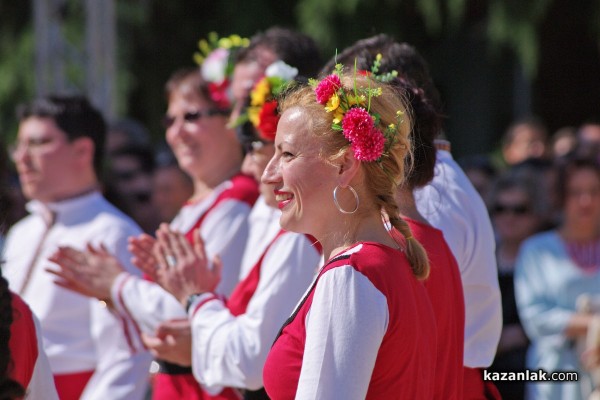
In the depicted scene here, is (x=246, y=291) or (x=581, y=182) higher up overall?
(x=246, y=291)

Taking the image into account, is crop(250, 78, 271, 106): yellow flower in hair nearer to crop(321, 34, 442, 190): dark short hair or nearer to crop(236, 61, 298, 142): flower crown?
crop(236, 61, 298, 142): flower crown

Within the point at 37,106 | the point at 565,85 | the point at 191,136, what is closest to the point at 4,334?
the point at 191,136

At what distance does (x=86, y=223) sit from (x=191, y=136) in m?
0.75

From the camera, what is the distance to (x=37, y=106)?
504 cm

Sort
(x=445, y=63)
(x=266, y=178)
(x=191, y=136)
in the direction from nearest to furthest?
(x=266, y=178)
(x=191, y=136)
(x=445, y=63)

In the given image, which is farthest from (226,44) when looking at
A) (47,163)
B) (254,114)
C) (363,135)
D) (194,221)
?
(363,135)

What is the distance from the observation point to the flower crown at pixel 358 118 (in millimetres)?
2393

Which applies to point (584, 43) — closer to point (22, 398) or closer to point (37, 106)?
point (37, 106)

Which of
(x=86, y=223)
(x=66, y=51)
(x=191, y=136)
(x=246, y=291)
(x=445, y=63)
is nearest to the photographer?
(x=246, y=291)

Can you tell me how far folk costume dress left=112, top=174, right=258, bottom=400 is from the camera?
389cm

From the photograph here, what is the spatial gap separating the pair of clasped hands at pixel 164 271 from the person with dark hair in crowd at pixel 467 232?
0.80m

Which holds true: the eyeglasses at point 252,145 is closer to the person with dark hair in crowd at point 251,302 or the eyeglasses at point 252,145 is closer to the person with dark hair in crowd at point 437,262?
the person with dark hair in crowd at point 251,302

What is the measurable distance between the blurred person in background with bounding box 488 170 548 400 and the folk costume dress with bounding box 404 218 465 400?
10.5 feet

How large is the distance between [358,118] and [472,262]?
99 cm
